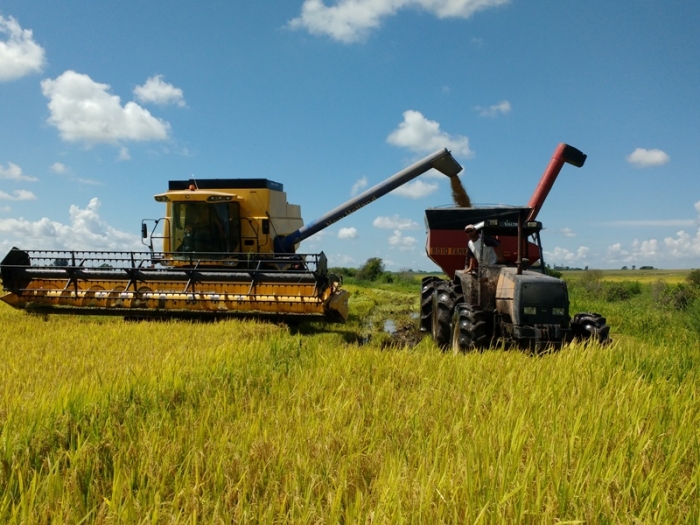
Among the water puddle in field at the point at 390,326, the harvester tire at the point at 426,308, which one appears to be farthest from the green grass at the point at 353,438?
the water puddle in field at the point at 390,326

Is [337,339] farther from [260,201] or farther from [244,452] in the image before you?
[244,452]

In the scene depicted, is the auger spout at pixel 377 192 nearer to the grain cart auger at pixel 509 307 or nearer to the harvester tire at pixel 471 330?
the grain cart auger at pixel 509 307

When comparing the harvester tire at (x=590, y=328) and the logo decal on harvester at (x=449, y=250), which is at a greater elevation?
the logo decal on harvester at (x=449, y=250)

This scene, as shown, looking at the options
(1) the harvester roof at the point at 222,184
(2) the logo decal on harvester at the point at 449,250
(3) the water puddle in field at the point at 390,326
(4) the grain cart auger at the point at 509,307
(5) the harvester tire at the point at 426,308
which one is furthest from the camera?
(1) the harvester roof at the point at 222,184

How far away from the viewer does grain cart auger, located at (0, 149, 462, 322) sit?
26.6 feet

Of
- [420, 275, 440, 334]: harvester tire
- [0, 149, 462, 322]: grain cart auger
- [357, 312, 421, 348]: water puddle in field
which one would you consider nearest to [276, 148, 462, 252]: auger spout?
[0, 149, 462, 322]: grain cart auger

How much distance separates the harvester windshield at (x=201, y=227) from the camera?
1005 cm

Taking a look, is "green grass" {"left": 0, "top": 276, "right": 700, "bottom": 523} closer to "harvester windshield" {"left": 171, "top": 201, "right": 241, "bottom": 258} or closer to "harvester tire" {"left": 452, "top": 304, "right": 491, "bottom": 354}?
"harvester tire" {"left": 452, "top": 304, "right": 491, "bottom": 354}

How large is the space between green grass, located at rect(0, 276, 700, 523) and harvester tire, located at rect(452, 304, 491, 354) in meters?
0.92

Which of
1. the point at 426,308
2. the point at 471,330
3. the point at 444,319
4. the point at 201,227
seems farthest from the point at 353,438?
the point at 201,227

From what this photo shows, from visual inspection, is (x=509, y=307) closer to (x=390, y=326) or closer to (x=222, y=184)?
(x=390, y=326)

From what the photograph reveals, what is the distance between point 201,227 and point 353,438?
827cm

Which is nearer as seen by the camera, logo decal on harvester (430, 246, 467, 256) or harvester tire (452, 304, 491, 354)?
harvester tire (452, 304, 491, 354)

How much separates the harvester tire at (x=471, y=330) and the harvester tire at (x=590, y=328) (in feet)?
3.28
